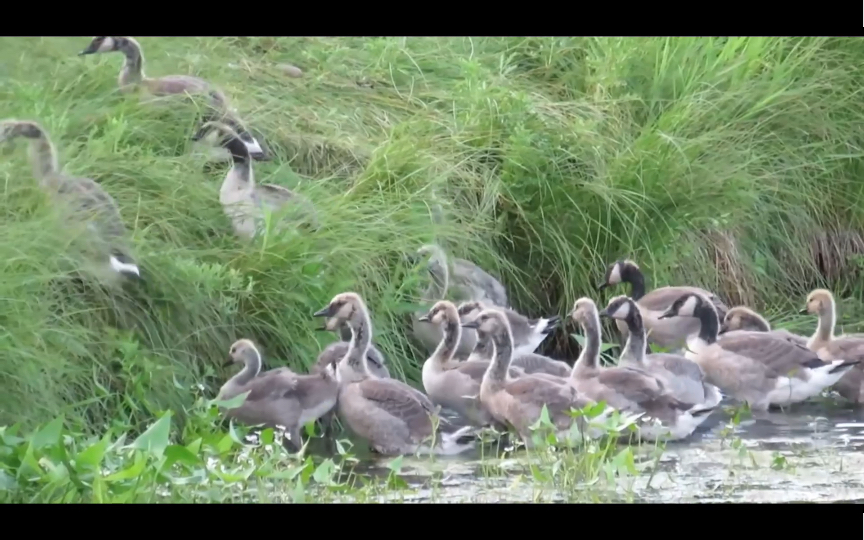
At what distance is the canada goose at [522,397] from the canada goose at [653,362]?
0.51 metres

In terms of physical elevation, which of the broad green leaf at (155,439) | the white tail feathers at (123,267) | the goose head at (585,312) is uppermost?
the white tail feathers at (123,267)

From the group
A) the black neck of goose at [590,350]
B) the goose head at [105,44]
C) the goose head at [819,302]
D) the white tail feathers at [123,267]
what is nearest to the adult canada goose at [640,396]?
the black neck of goose at [590,350]

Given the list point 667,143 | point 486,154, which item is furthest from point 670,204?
point 486,154

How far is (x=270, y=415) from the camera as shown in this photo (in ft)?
15.9

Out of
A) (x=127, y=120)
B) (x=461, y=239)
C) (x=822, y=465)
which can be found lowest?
(x=822, y=465)

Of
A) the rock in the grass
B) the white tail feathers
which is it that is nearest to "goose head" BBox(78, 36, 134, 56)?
the rock in the grass

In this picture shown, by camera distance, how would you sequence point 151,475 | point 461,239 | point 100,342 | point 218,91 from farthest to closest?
point 218,91
point 461,239
point 100,342
point 151,475

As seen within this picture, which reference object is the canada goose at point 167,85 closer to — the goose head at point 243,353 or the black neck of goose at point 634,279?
the goose head at point 243,353

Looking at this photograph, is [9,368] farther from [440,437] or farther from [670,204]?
[670,204]

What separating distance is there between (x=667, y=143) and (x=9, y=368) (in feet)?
9.45

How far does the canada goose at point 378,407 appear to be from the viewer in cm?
479

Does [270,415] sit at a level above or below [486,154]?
below

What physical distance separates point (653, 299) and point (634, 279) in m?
0.11

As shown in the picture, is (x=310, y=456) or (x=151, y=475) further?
(x=310, y=456)
